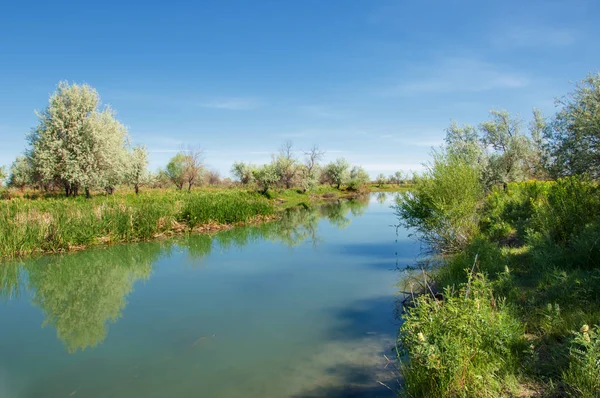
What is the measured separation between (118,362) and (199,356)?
132 cm

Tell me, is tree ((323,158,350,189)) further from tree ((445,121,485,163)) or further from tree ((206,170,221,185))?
tree ((445,121,485,163))

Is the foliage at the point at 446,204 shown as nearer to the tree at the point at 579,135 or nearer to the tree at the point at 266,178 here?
the tree at the point at 579,135

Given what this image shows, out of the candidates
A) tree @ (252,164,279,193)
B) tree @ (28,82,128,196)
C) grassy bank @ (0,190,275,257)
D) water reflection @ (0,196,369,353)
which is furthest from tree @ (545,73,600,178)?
tree @ (252,164,279,193)

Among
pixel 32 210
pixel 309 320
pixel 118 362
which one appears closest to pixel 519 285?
pixel 309 320

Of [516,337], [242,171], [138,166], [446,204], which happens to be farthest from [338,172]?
[516,337]

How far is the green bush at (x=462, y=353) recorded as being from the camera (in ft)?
12.1

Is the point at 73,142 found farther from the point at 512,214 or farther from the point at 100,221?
the point at 512,214

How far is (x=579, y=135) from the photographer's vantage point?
8289 mm

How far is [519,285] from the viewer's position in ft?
21.4

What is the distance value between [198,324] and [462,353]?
18.0 feet

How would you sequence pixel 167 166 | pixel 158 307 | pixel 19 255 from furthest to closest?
pixel 167 166 < pixel 19 255 < pixel 158 307

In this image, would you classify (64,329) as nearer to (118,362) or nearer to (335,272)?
(118,362)

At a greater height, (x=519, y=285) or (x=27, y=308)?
(x=519, y=285)

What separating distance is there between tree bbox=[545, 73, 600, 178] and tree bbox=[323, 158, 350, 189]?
53571 mm
